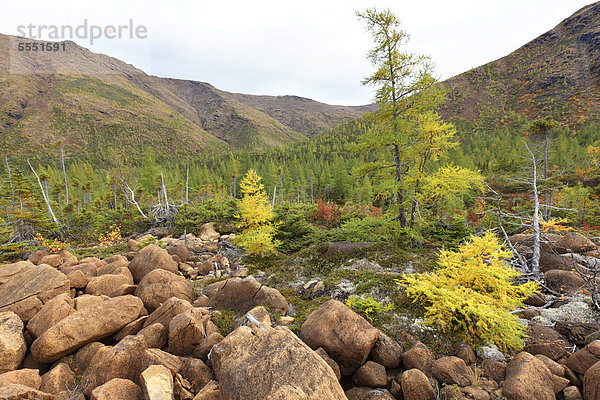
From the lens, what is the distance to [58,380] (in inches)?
179

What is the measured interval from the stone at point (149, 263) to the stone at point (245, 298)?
4344mm

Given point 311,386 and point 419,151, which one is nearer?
point 311,386

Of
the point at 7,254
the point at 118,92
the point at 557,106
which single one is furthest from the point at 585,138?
the point at 118,92

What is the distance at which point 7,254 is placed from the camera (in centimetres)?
1333

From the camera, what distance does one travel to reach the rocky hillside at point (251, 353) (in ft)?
13.2

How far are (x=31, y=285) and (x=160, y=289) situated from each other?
3573mm

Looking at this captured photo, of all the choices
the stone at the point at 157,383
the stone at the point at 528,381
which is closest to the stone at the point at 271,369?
the stone at the point at 157,383

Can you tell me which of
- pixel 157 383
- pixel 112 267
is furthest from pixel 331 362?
pixel 112 267

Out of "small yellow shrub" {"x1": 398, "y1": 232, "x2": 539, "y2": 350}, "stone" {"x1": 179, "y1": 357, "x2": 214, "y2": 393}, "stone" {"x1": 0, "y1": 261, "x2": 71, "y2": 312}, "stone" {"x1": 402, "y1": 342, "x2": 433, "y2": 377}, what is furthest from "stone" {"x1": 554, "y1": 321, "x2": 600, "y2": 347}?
"stone" {"x1": 0, "y1": 261, "x2": 71, "y2": 312}

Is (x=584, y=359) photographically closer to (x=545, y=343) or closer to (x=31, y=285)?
(x=545, y=343)

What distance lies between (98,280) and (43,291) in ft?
4.59

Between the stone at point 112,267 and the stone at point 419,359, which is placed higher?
the stone at point 112,267

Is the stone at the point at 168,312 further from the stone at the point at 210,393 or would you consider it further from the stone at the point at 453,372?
the stone at the point at 453,372

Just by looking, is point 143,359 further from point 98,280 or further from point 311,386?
point 98,280
